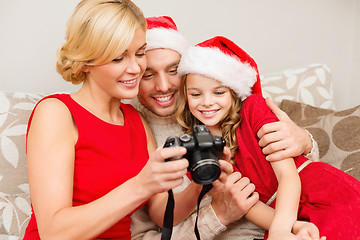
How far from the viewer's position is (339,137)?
1575 mm

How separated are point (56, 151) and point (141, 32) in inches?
18.7

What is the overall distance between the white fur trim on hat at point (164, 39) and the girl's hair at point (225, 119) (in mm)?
142

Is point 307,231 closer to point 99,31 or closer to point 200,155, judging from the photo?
point 200,155

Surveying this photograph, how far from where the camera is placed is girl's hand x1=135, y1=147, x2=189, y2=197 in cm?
83

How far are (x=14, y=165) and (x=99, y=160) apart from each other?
0.46 metres

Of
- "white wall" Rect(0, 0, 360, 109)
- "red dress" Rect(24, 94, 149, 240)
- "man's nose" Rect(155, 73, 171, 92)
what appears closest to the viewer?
"red dress" Rect(24, 94, 149, 240)

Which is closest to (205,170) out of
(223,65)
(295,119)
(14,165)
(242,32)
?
(223,65)

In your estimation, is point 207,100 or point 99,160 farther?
point 207,100

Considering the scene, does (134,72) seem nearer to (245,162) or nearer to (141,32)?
(141,32)

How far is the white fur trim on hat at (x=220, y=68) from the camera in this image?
1.32 meters

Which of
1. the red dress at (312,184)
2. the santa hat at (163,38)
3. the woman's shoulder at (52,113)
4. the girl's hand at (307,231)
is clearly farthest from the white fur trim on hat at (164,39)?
the girl's hand at (307,231)

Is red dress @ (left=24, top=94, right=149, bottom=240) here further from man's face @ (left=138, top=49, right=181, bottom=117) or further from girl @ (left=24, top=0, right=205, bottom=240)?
man's face @ (left=138, top=49, right=181, bottom=117)

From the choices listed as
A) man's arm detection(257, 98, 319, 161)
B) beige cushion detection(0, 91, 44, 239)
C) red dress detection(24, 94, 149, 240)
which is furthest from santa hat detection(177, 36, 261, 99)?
beige cushion detection(0, 91, 44, 239)

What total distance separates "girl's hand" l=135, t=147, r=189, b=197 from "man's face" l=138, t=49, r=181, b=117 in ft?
1.89
